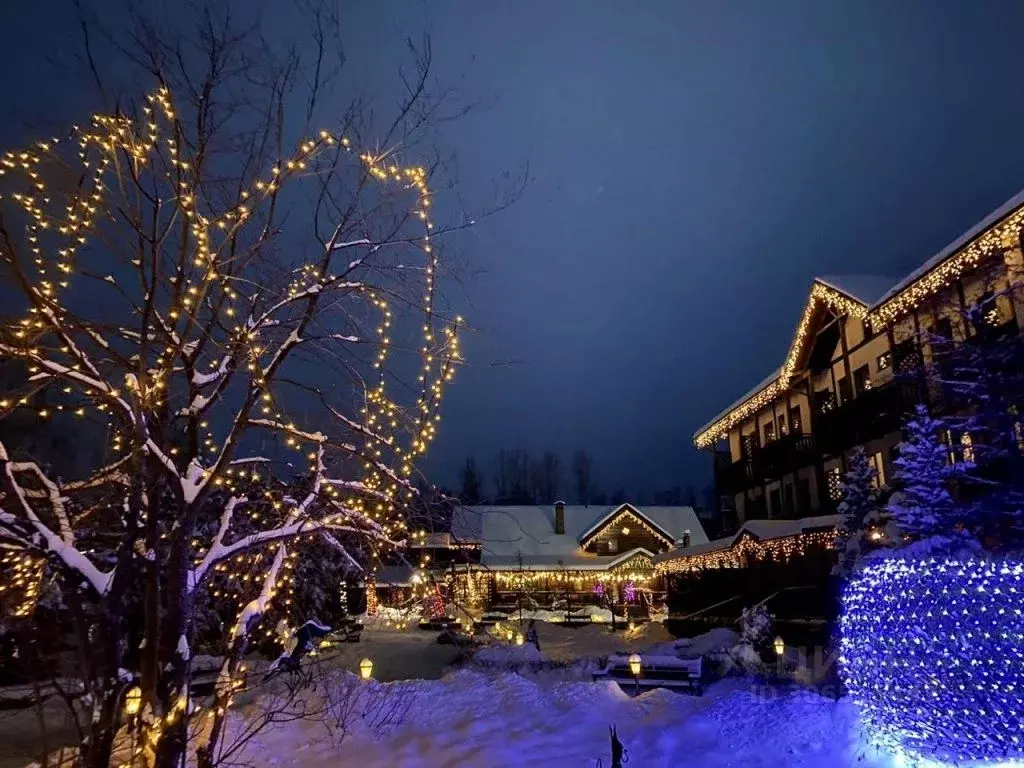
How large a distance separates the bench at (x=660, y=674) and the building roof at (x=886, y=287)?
10.2 meters

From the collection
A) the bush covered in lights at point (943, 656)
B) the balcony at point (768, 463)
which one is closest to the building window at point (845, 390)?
the balcony at point (768, 463)

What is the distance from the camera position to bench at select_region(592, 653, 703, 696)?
14.8m

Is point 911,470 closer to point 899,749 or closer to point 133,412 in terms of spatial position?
point 899,749

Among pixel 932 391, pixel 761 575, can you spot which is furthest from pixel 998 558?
pixel 761 575

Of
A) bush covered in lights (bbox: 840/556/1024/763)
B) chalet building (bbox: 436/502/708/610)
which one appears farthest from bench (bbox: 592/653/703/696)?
chalet building (bbox: 436/502/708/610)

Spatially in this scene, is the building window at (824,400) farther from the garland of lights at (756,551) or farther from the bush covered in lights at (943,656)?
the bush covered in lights at (943,656)

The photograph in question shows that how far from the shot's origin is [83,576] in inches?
240

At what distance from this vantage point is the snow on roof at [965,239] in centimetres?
1493

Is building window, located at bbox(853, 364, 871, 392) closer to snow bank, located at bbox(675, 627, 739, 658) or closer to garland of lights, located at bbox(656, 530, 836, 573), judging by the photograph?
garland of lights, located at bbox(656, 530, 836, 573)

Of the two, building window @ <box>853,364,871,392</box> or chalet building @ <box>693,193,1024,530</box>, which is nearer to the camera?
chalet building @ <box>693,193,1024,530</box>

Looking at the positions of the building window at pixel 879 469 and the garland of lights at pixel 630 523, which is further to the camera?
the garland of lights at pixel 630 523

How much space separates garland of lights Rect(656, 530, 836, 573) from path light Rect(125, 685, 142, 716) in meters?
16.4

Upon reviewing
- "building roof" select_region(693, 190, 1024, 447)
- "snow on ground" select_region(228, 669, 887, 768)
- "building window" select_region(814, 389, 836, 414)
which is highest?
"building roof" select_region(693, 190, 1024, 447)

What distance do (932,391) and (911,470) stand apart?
5714 mm
